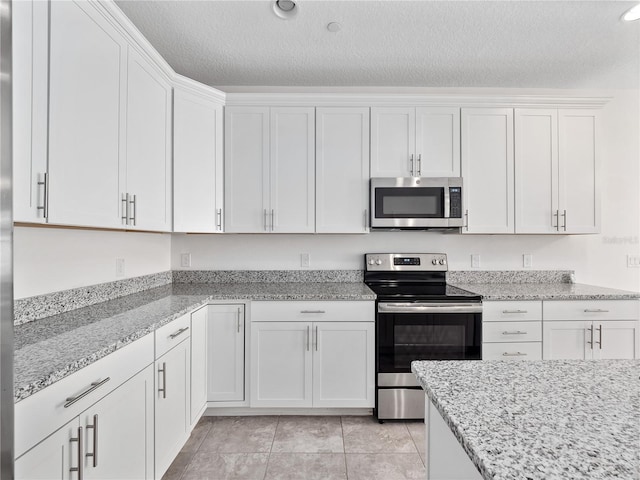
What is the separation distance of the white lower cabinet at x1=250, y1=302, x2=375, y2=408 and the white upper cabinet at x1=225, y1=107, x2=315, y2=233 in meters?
0.79

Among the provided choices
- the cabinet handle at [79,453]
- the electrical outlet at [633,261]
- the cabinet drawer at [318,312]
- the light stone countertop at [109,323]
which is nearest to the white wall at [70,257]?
the light stone countertop at [109,323]

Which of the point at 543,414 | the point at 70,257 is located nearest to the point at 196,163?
the point at 70,257

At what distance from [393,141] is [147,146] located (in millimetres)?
1771

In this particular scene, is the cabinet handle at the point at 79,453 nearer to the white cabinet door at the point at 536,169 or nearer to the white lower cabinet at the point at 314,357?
the white lower cabinet at the point at 314,357

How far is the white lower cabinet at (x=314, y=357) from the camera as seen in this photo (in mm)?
2396

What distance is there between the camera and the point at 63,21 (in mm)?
1323

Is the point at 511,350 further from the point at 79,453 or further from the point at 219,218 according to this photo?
the point at 79,453

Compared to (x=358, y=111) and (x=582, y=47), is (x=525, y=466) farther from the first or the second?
(x=582, y=47)

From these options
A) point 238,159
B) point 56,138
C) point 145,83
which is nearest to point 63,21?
point 56,138

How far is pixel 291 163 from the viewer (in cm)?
268

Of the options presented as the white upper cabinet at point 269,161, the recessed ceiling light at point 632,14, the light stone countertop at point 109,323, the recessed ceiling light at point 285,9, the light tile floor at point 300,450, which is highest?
the recessed ceiling light at point 632,14

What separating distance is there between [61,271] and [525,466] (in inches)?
81.2

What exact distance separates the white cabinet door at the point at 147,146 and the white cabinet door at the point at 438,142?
1880 mm

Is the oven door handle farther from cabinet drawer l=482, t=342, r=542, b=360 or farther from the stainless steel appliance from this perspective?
cabinet drawer l=482, t=342, r=542, b=360
